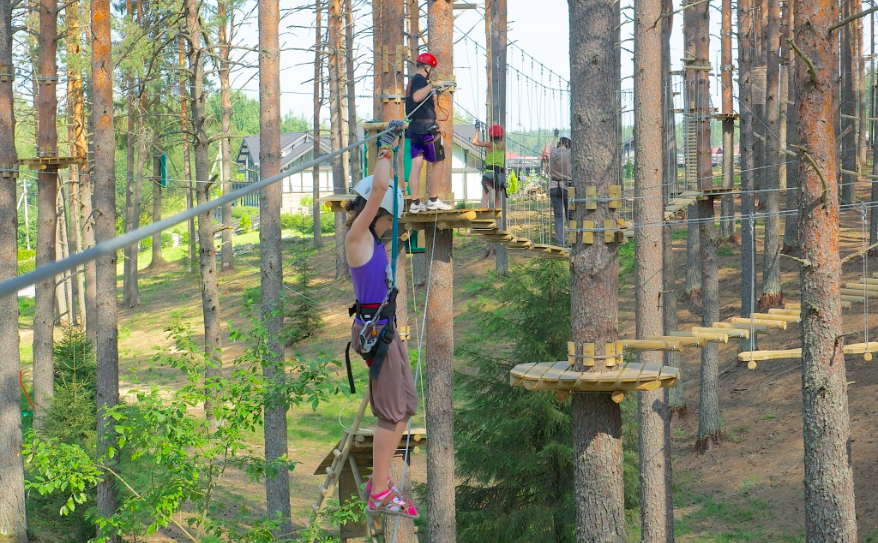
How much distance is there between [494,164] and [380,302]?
256 inches

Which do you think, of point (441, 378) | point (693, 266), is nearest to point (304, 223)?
point (693, 266)

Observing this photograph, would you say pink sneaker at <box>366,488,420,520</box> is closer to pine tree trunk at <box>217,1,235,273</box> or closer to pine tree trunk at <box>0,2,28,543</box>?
pine tree trunk at <box>0,2,28,543</box>

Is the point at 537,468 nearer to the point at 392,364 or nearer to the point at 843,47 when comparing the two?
the point at 392,364

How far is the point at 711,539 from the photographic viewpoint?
504 inches

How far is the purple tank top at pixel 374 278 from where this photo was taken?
430cm

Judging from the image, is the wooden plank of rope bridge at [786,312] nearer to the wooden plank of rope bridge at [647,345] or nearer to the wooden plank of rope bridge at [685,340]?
the wooden plank of rope bridge at [685,340]

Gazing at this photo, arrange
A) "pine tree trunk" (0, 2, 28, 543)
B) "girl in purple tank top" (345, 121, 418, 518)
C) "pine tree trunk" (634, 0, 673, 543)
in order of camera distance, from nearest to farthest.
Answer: "girl in purple tank top" (345, 121, 418, 518) < "pine tree trunk" (634, 0, 673, 543) < "pine tree trunk" (0, 2, 28, 543)

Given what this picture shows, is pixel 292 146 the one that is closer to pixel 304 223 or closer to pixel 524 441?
pixel 304 223

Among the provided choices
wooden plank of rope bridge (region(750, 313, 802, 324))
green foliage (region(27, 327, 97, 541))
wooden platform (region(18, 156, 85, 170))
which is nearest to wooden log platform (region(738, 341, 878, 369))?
wooden plank of rope bridge (region(750, 313, 802, 324))

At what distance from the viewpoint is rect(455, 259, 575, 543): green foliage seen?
11.3m

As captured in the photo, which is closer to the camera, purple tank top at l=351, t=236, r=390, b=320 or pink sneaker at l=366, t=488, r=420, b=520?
purple tank top at l=351, t=236, r=390, b=320

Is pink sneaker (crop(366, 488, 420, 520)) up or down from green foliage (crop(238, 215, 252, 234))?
down

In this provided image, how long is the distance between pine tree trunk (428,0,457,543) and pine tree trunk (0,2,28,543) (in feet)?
20.9

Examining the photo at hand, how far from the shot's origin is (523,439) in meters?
11.7
